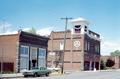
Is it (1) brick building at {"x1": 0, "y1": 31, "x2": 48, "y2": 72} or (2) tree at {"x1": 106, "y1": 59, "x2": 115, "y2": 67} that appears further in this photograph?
(2) tree at {"x1": 106, "y1": 59, "x2": 115, "y2": 67}

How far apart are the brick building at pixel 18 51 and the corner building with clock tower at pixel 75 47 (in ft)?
65.9

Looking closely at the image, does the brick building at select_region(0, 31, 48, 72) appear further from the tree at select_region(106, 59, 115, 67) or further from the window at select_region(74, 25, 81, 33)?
the tree at select_region(106, 59, 115, 67)

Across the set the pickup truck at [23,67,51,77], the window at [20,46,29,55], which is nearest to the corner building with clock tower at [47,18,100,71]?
the window at [20,46,29,55]

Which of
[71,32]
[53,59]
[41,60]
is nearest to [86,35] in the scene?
[71,32]

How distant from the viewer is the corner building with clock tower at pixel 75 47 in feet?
269

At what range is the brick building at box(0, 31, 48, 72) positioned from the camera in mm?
58875

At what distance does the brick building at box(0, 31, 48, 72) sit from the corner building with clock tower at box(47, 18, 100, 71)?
791 inches

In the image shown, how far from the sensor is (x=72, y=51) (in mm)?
83625

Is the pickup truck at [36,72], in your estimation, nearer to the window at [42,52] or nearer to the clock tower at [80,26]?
the window at [42,52]

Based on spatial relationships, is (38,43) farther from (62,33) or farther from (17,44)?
(62,33)

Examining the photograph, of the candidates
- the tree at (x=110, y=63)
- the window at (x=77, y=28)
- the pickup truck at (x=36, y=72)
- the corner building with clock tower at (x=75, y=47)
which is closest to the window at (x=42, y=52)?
the corner building with clock tower at (x=75, y=47)

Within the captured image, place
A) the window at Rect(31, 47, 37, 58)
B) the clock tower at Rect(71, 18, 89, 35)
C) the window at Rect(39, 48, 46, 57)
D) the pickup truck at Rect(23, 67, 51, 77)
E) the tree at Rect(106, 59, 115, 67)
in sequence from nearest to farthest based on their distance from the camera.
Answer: the pickup truck at Rect(23, 67, 51, 77) → the window at Rect(31, 47, 37, 58) → the window at Rect(39, 48, 46, 57) → the clock tower at Rect(71, 18, 89, 35) → the tree at Rect(106, 59, 115, 67)

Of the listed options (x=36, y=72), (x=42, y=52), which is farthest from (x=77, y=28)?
(x=36, y=72)

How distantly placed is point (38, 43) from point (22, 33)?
20.8ft
